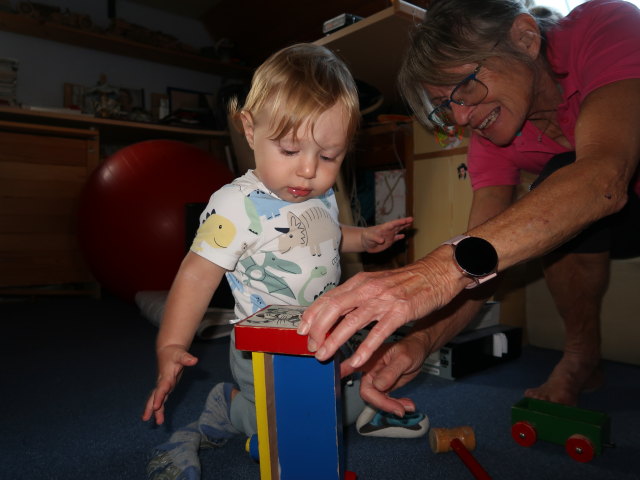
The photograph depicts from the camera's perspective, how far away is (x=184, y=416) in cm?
101

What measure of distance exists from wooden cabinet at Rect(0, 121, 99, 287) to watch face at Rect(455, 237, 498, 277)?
7.93 feet

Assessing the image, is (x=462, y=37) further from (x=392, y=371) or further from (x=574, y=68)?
(x=392, y=371)

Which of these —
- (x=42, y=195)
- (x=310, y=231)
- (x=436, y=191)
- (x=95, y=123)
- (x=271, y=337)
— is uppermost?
(x=95, y=123)

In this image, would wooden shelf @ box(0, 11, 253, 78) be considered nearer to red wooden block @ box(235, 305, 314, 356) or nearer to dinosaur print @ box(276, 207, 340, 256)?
dinosaur print @ box(276, 207, 340, 256)

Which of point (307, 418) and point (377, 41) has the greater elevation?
point (377, 41)

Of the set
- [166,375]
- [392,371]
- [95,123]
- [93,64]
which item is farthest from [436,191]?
[93,64]

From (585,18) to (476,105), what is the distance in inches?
10.5

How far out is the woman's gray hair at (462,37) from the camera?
32.6 inches

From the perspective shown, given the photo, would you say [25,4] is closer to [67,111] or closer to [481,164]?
[67,111]

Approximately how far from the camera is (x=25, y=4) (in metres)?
2.65

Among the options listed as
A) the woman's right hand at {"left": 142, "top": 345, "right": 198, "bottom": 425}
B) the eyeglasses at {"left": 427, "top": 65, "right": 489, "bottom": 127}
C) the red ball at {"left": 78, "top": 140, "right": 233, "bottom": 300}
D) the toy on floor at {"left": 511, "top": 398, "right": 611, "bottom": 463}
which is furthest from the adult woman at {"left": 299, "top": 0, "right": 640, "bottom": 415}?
the red ball at {"left": 78, "top": 140, "right": 233, "bottom": 300}

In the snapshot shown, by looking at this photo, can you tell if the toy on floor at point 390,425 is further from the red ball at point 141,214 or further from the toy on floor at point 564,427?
the red ball at point 141,214

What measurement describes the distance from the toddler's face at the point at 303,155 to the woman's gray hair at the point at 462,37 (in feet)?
0.69

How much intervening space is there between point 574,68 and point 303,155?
552mm
